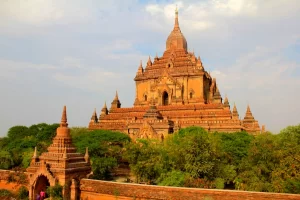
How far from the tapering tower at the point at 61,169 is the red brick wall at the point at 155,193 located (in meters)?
0.79

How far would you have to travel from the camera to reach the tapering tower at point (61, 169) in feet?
62.0

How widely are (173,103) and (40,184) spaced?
31722mm

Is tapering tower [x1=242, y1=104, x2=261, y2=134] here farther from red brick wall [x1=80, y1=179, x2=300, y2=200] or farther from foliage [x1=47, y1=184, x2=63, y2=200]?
foliage [x1=47, y1=184, x2=63, y2=200]

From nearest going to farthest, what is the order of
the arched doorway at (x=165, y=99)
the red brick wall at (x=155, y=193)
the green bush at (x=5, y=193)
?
A: the red brick wall at (x=155, y=193) < the green bush at (x=5, y=193) < the arched doorway at (x=165, y=99)

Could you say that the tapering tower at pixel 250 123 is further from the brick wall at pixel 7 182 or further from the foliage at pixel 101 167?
the brick wall at pixel 7 182

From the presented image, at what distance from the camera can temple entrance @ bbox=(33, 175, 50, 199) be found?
19.8m

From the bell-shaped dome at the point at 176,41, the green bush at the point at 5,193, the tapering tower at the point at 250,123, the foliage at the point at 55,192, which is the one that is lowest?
the green bush at the point at 5,193

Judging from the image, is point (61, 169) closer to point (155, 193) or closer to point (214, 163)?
point (155, 193)

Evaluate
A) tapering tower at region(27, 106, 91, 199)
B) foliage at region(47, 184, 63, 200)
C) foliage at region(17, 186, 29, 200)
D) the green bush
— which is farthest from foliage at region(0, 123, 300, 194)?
foliage at region(47, 184, 63, 200)

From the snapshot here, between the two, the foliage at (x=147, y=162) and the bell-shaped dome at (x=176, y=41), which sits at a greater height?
the bell-shaped dome at (x=176, y=41)

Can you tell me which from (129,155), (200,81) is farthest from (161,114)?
(129,155)

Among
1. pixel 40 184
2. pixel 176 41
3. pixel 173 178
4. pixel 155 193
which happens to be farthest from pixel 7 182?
pixel 176 41

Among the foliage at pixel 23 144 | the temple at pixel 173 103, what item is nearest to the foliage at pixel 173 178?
the foliage at pixel 23 144

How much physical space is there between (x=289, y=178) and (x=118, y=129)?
27978mm
